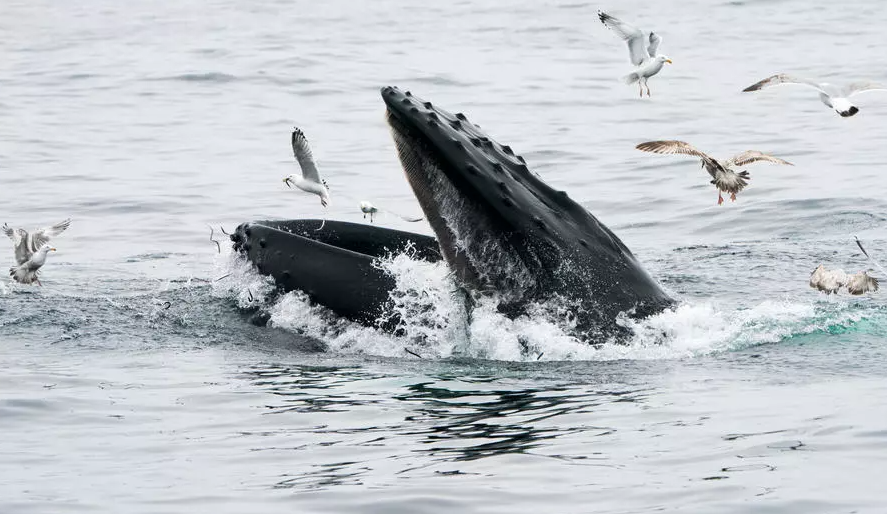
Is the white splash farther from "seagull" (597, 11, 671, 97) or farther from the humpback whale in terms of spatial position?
"seagull" (597, 11, 671, 97)

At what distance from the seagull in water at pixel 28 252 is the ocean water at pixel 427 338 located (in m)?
0.19

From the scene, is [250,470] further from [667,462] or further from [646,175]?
[646,175]

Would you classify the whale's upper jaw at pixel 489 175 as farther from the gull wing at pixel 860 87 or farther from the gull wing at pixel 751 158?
the gull wing at pixel 860 87

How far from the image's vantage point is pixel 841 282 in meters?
11.3

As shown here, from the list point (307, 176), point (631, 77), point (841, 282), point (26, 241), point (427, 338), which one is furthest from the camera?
point (631, 77)

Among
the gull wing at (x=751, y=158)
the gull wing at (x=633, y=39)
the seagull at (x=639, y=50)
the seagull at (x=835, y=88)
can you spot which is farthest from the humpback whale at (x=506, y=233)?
the gull wing at (x=633, y=39)

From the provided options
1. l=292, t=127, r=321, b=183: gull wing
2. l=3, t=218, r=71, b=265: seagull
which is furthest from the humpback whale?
l=3, t=218, r=71, b=265: seagull

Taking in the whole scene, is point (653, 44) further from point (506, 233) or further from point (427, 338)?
point (506, 233)

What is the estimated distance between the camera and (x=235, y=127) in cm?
2498

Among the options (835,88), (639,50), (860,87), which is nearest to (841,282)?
(835,88)

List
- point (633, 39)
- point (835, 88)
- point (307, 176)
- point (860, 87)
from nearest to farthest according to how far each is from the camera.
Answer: point (835, 88), point (860, 87), point (307, 176), point (633, 39)

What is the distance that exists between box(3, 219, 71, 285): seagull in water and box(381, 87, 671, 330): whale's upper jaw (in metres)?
4.35

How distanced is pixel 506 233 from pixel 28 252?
16.6ft

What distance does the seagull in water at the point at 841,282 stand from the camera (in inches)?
441
